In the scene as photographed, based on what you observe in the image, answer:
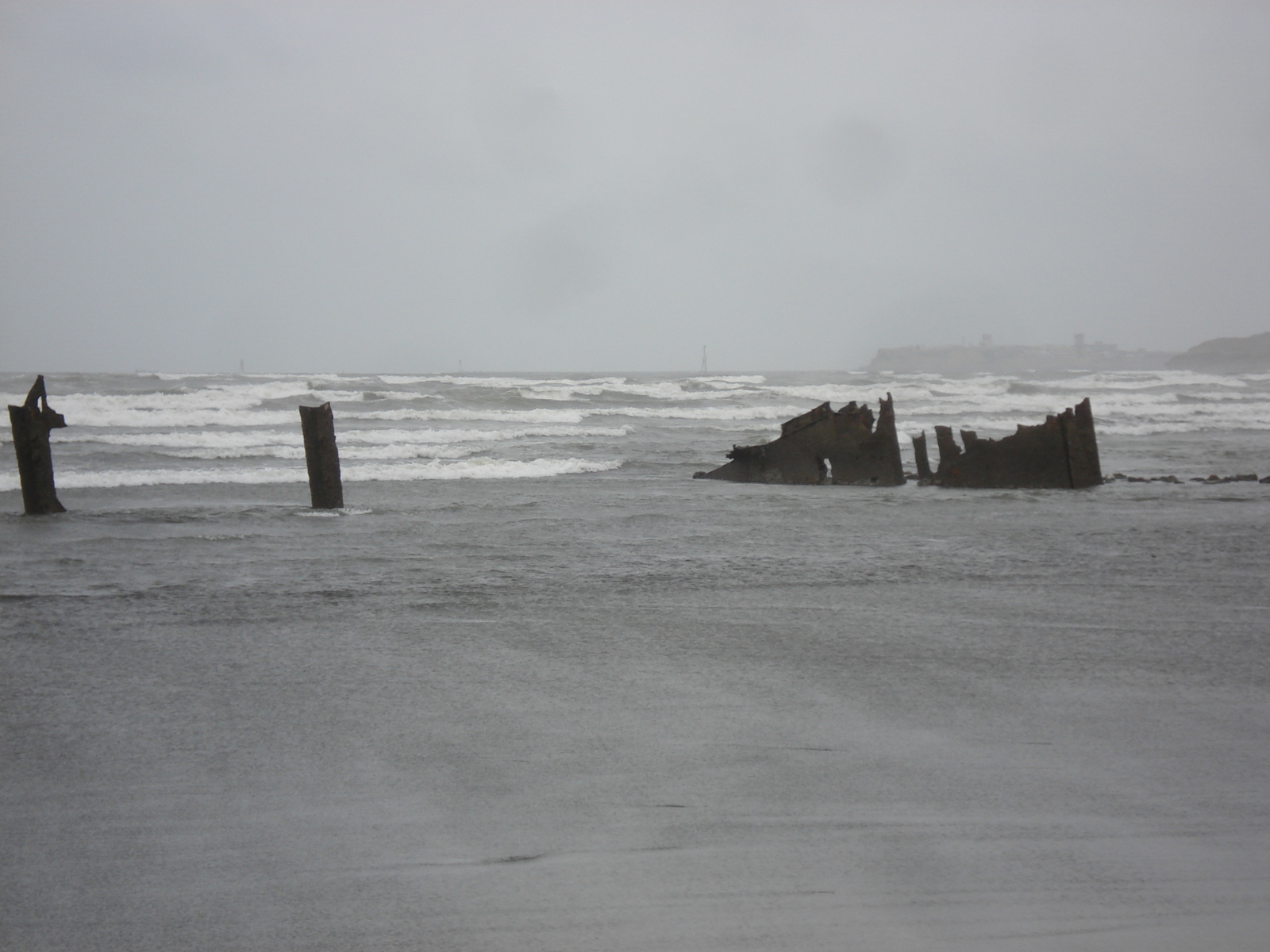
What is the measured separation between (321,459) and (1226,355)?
12583 cm

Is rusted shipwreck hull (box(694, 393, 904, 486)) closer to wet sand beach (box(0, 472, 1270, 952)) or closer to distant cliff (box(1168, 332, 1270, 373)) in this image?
wet sand beach (box(0, 472, 1270, 952))

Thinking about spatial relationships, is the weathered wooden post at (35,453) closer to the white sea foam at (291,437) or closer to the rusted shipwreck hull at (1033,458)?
the white sea foam at (291,437)

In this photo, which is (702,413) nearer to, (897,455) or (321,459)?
(897,455)

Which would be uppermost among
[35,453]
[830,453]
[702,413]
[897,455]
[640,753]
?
[702,413]

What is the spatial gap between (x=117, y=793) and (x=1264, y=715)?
14.1ft

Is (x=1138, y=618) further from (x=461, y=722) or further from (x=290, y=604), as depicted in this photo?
(x=290, y=604)

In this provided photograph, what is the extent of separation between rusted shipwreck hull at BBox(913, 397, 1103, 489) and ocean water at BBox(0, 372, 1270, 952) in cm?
249

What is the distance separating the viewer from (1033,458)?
1273 cm

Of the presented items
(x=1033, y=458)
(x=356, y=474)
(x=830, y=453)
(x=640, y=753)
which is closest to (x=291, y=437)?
(x=356, y=474)

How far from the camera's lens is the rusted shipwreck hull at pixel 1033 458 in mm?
12523

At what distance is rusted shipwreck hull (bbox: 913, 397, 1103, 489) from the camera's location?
41.1 ft

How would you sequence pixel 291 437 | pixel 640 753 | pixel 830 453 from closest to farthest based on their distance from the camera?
pixel 640 753, pixel 830 453, pixel 291 437

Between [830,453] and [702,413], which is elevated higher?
[702,413]

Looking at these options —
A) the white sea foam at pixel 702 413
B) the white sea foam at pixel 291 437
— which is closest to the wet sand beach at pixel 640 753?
the white sea foam at pixel 291 437
